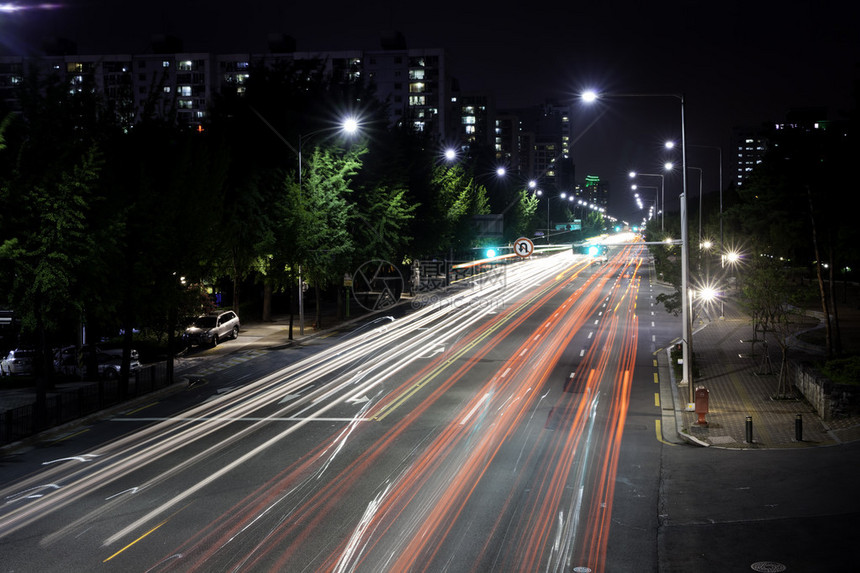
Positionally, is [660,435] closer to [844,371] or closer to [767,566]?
[844,371]

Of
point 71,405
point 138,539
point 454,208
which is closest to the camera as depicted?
point 138,539

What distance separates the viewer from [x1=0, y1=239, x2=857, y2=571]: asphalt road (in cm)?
1180

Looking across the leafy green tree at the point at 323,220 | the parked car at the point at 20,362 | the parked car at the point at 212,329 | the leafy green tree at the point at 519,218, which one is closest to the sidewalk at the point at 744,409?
the leafy green tree at the point at 323,220

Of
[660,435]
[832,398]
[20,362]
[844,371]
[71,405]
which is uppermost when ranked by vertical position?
[844,371]

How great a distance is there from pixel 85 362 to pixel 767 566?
26155mm

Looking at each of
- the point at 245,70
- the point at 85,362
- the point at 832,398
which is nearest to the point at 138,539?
the point at 832,398

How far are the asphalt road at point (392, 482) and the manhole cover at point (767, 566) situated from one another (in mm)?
181

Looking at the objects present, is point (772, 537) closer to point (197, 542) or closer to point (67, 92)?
point (197, 542)

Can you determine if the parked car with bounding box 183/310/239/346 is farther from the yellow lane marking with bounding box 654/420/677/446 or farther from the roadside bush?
the roadside bush

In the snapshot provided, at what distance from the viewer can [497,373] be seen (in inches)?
1101

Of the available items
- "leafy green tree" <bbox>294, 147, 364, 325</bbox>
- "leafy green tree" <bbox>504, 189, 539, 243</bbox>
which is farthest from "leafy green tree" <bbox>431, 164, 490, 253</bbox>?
"leafy green tree" <bbox>504, 189, 539, 243</bbox>

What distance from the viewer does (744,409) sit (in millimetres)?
21625

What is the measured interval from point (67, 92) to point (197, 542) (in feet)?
52.3

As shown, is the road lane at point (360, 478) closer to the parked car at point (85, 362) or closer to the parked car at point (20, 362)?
the parked car at point (85, 362)
